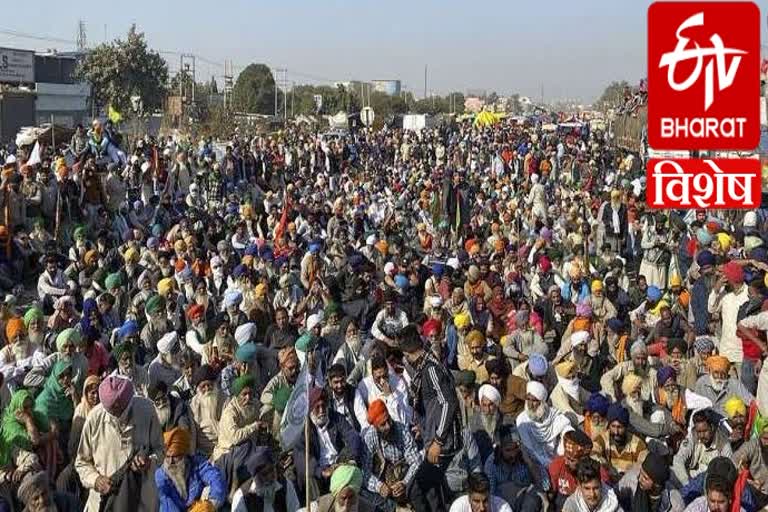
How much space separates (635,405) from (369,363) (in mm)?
1817

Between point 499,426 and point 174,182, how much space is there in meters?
11.7

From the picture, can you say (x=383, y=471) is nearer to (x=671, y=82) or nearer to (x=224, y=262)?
(x=671, y=82)

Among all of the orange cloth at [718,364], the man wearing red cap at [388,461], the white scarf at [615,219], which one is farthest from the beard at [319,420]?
the white scarf at [615,219]

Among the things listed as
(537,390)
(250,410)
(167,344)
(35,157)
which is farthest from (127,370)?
(35,157)

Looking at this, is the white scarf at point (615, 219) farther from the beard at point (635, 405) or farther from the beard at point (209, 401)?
the beard at point (209, 401)

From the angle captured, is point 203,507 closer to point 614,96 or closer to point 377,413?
point 377,413

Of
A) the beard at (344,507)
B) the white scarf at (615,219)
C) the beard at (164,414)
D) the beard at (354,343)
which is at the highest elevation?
the white scarf at (615,219)

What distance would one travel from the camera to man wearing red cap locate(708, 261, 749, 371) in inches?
283

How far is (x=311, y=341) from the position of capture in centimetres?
694

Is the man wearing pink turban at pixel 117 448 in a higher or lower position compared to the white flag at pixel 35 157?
lower

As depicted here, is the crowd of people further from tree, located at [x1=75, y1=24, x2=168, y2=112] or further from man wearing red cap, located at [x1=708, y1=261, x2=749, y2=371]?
tree, located at [x1=75, y1=24, x2=168, y2=112]

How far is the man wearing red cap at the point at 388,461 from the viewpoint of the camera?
16.8 feet

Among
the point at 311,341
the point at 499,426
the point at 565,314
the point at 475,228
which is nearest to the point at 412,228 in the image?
the point at 475,228

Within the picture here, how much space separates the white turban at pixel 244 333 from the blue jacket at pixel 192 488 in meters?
2.13
